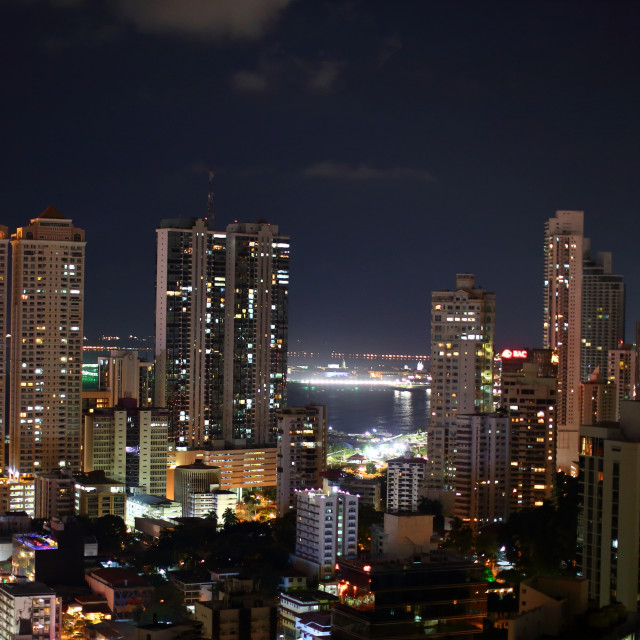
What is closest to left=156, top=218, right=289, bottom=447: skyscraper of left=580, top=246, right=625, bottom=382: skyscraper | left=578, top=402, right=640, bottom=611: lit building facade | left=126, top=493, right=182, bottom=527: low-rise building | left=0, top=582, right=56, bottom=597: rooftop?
left=126, top=493, right=182, bottom=527: low-rise building

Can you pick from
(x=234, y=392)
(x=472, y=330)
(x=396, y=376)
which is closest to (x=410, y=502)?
(x=472, y=330)

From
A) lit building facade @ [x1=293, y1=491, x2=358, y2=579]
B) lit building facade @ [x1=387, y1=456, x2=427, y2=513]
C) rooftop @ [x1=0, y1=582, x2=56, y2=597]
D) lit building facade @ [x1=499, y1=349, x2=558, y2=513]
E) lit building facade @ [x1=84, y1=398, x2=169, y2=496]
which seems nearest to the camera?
rooftop @ [x1=0, y1=582, x2=56, y2=597]

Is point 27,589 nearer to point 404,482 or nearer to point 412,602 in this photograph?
point 412,602

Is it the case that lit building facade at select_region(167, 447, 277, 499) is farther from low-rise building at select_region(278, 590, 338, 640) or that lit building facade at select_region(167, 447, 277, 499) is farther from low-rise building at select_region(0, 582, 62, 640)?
low-rise building at select_region(278, 590, 338, 640)

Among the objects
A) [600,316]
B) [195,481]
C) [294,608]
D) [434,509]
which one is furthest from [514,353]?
[600,316]

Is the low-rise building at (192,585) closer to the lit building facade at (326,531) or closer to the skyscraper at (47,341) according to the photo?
the lit building facade at (326,531)

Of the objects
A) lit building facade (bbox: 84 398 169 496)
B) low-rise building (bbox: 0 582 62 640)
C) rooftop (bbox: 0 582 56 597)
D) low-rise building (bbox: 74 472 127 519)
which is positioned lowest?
low-rise building (bbox: 0 582 62 640)

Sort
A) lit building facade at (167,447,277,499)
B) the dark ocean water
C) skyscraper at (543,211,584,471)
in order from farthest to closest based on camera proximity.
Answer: the dark ocean water < skyscraper at (543,211,584,471) < lit building facade at (167,447,277,499)

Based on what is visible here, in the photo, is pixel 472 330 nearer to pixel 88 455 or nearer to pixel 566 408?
pixel 566 408
